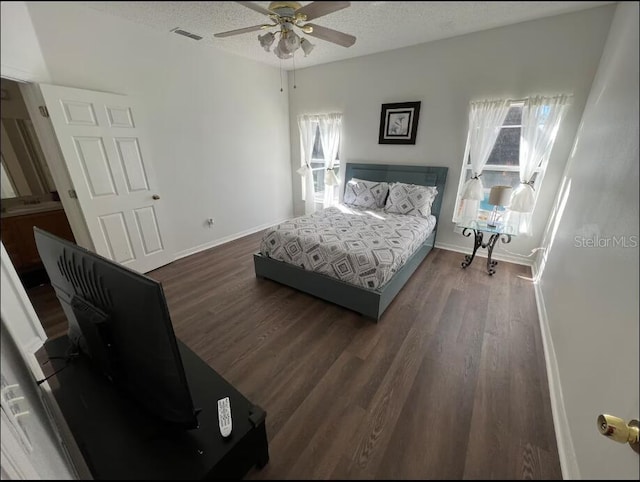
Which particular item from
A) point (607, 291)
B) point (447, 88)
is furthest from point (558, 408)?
point (447, 88)

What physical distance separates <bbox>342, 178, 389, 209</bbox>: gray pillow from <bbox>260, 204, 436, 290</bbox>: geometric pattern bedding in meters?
0.46

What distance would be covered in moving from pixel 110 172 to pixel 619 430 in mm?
2162

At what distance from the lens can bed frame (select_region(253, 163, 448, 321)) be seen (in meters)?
2.15

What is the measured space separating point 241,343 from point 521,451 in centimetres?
169

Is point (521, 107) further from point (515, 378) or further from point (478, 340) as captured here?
point (515, 378)

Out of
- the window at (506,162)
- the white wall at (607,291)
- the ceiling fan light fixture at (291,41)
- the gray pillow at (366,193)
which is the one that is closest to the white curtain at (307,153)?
the gray pillow at (366,193)

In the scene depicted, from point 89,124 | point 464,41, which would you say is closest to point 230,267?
point 89,124

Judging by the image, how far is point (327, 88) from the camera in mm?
3658

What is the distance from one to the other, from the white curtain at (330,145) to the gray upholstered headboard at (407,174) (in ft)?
1.17

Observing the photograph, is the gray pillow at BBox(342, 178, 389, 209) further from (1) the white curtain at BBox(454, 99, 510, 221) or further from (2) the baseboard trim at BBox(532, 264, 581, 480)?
(2) the baseboard trim at BBox(532, 264, 581, 480)

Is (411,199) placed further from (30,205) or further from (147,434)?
(30,205)

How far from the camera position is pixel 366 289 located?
213 centimetres

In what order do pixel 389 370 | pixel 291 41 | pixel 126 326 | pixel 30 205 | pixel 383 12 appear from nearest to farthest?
1. pixel 383 12
2. pixel 126 326
3. pixel 291 41
4. pixel 389 370
5. pixel 30 205

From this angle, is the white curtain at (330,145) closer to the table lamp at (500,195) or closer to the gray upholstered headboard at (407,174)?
the gray upholstered headboard at (407,174)
